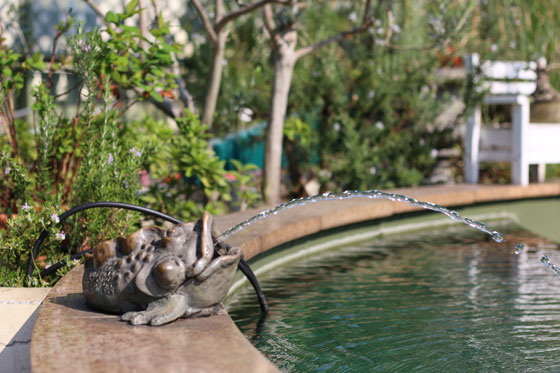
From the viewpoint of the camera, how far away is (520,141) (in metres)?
7.00

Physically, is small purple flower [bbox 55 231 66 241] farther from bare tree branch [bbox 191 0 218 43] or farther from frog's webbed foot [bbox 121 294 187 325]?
bare tree branch [bbox 191 0 218 43]

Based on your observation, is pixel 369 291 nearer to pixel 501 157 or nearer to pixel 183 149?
pixel 183 149

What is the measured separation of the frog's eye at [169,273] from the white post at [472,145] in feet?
18.0

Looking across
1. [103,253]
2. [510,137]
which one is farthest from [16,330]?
[510,137]

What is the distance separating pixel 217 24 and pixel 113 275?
127 inches

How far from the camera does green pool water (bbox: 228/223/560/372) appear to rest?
2805 millimetres

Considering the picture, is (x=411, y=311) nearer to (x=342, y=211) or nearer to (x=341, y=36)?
(x=342, y=211)

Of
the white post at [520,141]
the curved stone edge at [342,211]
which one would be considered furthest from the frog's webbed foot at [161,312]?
the white post at [520,141]

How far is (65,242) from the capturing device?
3.50m

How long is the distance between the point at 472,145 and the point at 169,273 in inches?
218

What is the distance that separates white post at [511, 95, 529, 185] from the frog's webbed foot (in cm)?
542

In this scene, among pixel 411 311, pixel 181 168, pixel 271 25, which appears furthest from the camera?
pixel 271 25

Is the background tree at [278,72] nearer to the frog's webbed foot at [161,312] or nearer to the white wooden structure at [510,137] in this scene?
the white wooden structure at [510,137]

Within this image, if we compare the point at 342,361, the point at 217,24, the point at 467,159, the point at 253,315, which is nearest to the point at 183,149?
the point at 217,24
